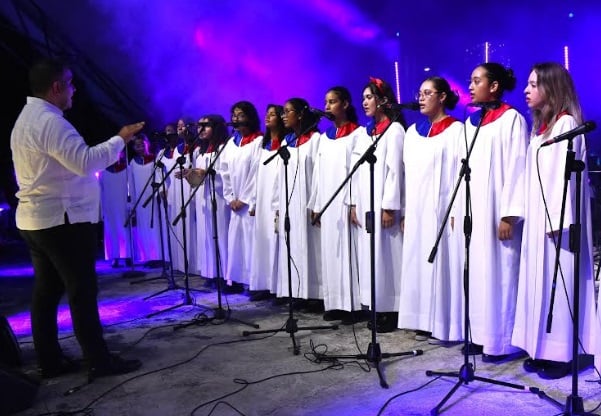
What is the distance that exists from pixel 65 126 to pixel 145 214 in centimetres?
527

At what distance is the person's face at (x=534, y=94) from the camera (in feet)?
11.3

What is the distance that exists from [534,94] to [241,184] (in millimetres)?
3476

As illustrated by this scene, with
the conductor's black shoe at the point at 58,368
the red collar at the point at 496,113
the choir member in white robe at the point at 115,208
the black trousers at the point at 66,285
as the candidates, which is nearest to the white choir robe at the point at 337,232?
the red collar at the point at 496,113

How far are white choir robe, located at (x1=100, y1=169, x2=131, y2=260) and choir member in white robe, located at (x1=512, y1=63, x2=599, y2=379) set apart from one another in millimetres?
6552

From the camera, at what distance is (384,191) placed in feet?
14.9

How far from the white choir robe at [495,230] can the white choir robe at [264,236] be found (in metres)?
2.43

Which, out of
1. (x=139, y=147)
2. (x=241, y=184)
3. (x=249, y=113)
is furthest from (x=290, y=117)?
(x=139, y=147)

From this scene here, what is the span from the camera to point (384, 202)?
4453 mm

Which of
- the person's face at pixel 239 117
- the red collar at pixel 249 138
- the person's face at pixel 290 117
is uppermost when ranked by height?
the person's face at pixel 239 117

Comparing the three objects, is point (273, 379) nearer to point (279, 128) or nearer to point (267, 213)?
point (267, 213)

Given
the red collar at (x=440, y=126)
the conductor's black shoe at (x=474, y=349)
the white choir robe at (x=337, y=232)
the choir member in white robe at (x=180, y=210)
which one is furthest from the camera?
the choir member in white robe at (x=180, y=210)

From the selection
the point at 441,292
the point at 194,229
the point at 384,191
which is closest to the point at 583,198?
the point at 441,292

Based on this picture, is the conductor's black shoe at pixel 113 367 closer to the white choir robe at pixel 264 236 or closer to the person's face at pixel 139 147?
the white choir robe at pixel 264 236

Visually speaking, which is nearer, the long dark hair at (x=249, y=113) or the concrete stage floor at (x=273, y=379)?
the concrete stage floor at (x=273, y=379)
